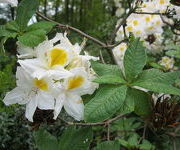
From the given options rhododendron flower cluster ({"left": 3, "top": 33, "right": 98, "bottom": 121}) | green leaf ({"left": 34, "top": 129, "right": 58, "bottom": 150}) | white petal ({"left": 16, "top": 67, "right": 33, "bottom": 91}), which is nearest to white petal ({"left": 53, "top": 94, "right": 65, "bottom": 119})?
rhododendron flower cluster ({"left": 3, "top": 33, "right": 98, "bottom": 121})

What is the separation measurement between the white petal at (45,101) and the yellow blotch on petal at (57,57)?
10cm

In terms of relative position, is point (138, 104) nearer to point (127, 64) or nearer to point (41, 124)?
point (127, 64)

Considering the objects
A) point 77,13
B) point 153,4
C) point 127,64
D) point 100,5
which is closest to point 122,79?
point 127,64

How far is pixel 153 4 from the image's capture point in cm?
237

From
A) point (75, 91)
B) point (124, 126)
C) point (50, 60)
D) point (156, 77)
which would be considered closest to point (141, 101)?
point (156, 77)

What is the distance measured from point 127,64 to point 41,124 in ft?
1.27

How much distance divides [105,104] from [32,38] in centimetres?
32

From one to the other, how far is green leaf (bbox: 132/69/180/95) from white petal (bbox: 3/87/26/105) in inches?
14.2

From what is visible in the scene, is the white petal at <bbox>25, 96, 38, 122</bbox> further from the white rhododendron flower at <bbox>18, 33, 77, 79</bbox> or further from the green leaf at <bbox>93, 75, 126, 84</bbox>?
the green leaf at <bbox>93, 75, 126, 84</bbox>

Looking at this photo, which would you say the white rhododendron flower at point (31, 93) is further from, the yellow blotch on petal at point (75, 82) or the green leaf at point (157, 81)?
the green leaf at point (157, 81)

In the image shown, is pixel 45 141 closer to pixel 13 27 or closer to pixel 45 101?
pixel 45 101

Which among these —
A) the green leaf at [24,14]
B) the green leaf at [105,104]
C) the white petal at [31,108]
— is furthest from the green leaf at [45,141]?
the green leaf at [24,14]

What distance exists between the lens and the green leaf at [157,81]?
3.45ft

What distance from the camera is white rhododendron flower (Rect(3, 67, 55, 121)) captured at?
3.48 ft
